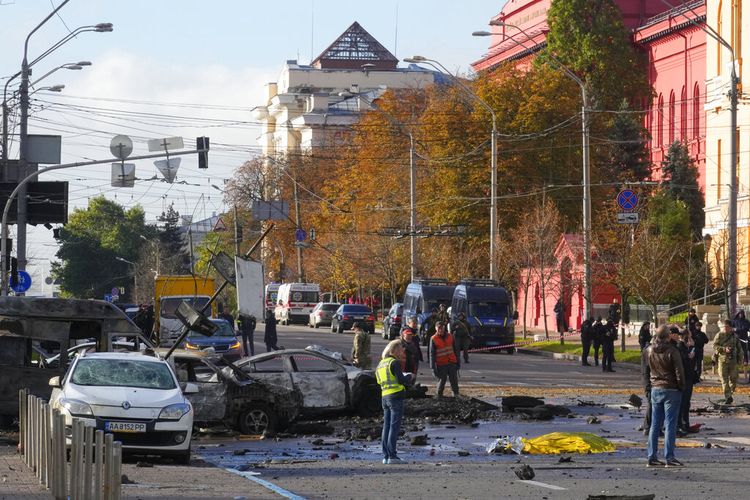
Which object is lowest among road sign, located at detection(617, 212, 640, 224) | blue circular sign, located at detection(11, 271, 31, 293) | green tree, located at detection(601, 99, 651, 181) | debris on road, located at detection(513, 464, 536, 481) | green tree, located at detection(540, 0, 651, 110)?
debris on road, located at detection(513, 464, 536, 481)

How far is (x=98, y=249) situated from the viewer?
150250mm

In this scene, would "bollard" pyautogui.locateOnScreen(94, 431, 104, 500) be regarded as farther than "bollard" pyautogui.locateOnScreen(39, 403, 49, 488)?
No

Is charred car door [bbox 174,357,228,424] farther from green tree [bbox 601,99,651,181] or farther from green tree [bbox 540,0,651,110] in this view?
green tree [bbox 540,0,651,110]

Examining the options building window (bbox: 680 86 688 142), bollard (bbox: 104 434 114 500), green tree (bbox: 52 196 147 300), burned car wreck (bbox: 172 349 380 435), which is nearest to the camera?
bollard (bbox: 104 434 114 500)

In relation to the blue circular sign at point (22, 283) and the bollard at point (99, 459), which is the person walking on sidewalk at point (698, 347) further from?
the bollard at point (99, 459)

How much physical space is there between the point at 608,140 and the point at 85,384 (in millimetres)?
62077

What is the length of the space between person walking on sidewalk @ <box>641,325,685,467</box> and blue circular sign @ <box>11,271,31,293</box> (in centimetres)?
2644

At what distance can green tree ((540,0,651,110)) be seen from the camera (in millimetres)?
90750

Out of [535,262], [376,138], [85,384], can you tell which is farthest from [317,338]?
[85,384]

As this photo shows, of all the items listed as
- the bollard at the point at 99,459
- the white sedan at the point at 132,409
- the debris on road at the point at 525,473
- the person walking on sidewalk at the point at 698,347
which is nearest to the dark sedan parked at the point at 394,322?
the person walking on sidewalk at the point at 698,347

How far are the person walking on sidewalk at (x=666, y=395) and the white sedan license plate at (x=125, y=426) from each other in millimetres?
6245

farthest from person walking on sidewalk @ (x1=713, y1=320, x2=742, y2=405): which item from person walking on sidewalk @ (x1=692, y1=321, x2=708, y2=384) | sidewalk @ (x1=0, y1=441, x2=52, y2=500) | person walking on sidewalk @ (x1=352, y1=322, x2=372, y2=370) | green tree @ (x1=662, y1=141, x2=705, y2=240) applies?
green tree @ (x1=662, y1=141, x2=705, y2=240)

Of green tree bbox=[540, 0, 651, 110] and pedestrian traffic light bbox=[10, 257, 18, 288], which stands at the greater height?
green tree bbox=[540, 0, 651, 110]

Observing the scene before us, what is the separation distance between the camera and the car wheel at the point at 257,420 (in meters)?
24.8
